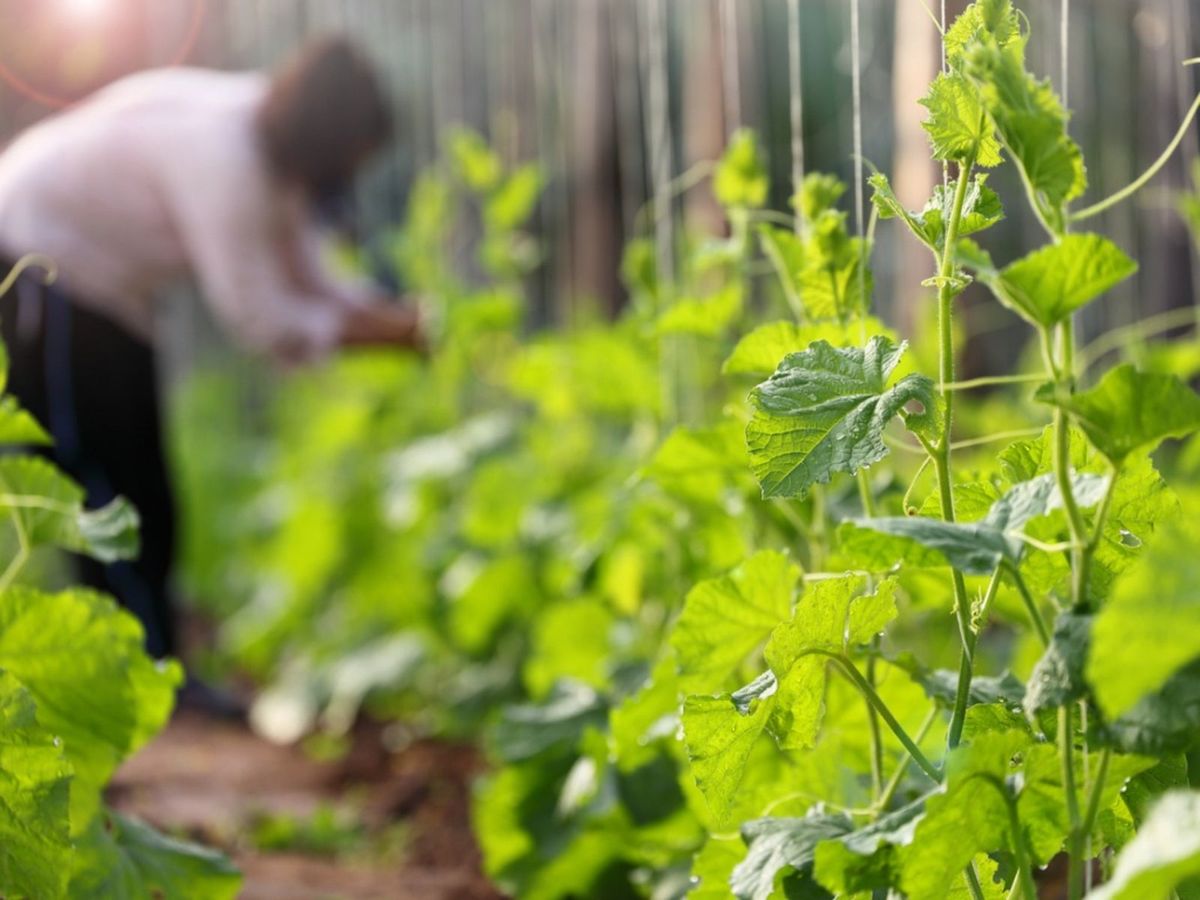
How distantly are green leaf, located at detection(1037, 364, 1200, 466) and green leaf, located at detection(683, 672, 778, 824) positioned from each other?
0.37 metres

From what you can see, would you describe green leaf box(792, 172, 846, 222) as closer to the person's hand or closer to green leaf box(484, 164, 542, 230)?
green leaf box(484, 164, 542, 230)

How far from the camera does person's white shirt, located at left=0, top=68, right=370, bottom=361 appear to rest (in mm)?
3939

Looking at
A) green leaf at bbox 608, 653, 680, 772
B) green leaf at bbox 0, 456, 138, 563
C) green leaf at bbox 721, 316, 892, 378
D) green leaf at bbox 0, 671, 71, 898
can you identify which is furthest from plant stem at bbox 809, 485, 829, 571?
green leaf at bbox 0, 671, 71, 898

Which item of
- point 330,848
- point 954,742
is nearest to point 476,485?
point 330,848

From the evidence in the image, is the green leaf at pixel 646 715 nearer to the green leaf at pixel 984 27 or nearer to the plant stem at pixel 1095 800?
the plant stem at pixel 1095 800

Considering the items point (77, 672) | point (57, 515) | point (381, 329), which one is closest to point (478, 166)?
point (381, 329)

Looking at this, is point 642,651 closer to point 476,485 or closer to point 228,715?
point 476,485

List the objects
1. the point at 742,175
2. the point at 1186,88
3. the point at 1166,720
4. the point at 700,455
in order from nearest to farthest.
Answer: the point at 1166,720 < the point at 700,455 < the point at 742,175 < the point at 1186,88

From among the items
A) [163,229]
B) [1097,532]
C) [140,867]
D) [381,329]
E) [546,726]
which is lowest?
[546,726]

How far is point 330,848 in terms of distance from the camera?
3160 mm

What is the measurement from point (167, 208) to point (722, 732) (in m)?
3.10

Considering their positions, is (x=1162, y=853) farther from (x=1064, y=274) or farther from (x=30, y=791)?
(x=30, y=791)

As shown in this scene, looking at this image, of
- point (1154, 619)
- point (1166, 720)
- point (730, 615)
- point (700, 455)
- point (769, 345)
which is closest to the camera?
point (1154, 619)

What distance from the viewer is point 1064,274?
1.15m
